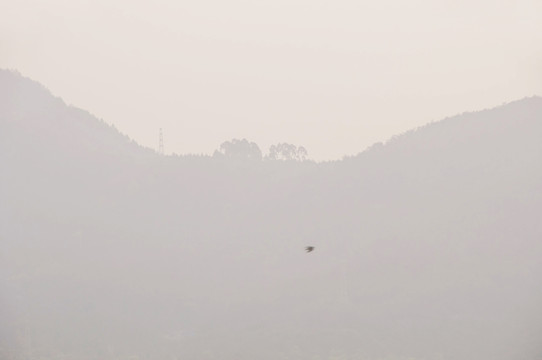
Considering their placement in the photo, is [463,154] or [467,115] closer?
[463,154]

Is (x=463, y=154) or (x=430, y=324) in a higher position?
(x=463, y=154)

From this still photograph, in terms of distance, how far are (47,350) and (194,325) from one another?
77.5 ft

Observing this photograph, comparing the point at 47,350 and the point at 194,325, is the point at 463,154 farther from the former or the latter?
the point at 47,350

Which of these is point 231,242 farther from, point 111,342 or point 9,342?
point 9,342

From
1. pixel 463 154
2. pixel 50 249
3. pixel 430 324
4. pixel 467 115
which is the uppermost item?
pixel 467 115

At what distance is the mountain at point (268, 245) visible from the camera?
111562 millimetres

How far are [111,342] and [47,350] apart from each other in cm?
900

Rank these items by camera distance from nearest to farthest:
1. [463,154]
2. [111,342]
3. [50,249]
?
[111,342] → [50,249] → [463,154]

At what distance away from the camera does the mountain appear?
11156cm

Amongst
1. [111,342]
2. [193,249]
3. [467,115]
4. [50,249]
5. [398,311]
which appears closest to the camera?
[111,342]

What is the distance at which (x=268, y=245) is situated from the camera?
151500mm

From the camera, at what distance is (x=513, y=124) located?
172000 mm

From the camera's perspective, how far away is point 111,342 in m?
110

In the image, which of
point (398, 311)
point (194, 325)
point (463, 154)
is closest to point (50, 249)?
point (194, 325)
